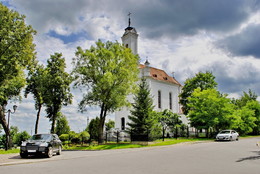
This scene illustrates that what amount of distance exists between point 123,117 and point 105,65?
17448 mm

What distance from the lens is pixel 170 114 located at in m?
37.8

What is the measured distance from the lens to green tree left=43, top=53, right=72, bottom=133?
3650 cm

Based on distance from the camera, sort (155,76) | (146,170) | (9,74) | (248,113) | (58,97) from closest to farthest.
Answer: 1. (146,170)
2. (9,74)
3. (58,97)
4. (248,113)
5. (155,76)

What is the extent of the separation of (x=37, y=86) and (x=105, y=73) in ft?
48.7

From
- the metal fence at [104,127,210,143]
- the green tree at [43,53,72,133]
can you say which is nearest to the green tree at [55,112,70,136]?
the green tree at [43,53,72,133]

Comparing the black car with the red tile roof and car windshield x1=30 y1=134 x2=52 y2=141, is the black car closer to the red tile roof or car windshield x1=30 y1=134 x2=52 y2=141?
car windshield x1=30 y1=134 x2=52 y2=141

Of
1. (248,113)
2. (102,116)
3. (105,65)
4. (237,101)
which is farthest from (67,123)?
(237,101)

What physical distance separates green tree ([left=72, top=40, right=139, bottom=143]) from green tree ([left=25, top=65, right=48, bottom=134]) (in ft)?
27.6

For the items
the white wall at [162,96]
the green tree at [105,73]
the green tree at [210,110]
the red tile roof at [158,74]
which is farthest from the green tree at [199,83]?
the green tree at [105,73]

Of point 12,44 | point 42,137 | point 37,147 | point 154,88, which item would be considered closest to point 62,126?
point 154,88

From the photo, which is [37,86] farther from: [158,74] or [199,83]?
[199,83]

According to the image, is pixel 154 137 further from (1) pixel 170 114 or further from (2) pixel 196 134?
(2) pixel 196 134

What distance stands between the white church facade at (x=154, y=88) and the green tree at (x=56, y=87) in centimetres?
1081

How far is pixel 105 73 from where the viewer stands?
91.1 feet
